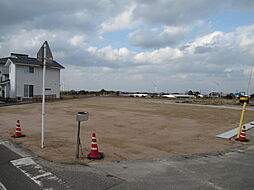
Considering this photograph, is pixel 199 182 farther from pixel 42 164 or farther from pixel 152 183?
pixel 42 164

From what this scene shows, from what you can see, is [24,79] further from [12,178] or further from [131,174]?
[131,174]

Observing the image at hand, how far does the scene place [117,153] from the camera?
19.7 ft

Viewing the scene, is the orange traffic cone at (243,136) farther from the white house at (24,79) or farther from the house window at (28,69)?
the house window at (28,69)

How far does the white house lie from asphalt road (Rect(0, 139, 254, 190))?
26.4m

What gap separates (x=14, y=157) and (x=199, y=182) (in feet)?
16.4

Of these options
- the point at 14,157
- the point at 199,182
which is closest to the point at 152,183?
the point at 199,182

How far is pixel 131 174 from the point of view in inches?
174

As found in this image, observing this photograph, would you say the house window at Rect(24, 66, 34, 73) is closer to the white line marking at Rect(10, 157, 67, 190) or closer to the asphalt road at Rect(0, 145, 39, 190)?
the asphalt road at Rect(0, 145, 39, 190)

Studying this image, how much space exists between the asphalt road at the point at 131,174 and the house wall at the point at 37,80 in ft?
87.7

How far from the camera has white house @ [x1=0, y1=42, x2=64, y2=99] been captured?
94.3ft

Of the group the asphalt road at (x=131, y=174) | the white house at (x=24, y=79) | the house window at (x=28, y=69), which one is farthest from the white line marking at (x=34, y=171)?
the house window at (x=28, y=69)

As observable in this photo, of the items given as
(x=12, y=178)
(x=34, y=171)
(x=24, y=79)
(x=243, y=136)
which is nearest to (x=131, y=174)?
(x=34, y=171)

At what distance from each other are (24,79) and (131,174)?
30227 millimetres

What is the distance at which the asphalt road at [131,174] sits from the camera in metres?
3.85
